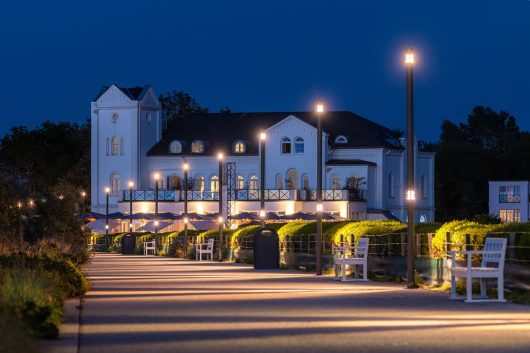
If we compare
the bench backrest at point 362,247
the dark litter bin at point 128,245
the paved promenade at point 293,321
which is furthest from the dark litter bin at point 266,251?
the dark litter bin at point 128,245

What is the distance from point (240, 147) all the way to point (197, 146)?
4.73 m

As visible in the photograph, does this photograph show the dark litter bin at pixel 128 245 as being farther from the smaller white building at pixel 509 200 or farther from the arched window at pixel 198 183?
the smaller white building at pixel 509 200

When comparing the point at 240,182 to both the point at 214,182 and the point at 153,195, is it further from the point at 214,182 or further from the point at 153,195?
the point at 153,195

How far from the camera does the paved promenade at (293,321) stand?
16609 mm

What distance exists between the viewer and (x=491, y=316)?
2142 cm

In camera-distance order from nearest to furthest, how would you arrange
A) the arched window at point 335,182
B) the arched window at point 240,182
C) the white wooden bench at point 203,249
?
the white wooden bench at point 203,249
the arched window at point 335,182
the arched window at point 240,182

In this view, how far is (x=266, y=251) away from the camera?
1887 inches

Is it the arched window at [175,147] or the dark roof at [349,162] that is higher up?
the arched window at [175,147]

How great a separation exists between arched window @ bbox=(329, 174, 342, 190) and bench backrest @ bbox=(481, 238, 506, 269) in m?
106

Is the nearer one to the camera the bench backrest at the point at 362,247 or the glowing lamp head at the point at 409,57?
the glowing lamp head at the point at 409,57

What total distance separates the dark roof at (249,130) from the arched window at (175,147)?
1.43ft

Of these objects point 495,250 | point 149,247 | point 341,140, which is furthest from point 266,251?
point 341,140

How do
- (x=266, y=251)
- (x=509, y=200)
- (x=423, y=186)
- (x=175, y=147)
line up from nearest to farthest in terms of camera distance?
(x=266, y=251)
(x=423, y=186)
(x=175, y=147)
(x=509, y=200)

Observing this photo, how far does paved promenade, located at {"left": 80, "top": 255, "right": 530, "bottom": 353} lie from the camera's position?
54.5 ft
